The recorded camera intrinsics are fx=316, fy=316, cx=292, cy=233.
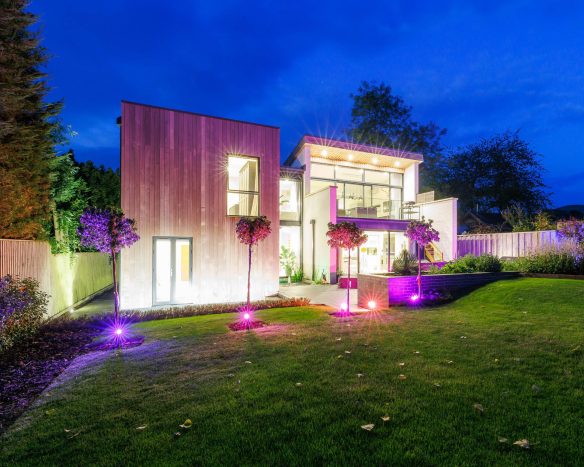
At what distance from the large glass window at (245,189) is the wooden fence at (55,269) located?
583 cm

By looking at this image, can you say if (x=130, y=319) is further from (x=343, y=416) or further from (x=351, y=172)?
(x=351, y=172)

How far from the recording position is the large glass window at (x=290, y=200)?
16859 mm

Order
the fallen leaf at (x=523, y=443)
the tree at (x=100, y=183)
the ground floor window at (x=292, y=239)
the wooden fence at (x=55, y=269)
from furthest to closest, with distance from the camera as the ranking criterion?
the tree at (x=100, y=183) < the ground floor window at (x=292, y=239) < the wooden fence at (x=55, y=269) < the fallen leaf at (x=523, y=443)

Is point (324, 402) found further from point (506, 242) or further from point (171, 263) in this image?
point (506, 242)

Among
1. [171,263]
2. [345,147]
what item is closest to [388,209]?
[345,147]

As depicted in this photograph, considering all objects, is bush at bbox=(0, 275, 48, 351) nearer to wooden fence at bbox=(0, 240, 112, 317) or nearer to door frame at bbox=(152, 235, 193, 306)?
wooden fence at bbox=(0, 240, 112, 317)

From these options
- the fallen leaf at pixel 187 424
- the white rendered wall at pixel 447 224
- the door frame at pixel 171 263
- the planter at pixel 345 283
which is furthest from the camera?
the white rendered wall at pixel 447 224

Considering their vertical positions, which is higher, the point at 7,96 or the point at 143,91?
the point at 143,91

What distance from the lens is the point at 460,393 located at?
3414mm

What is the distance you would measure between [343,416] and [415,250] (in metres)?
16.5

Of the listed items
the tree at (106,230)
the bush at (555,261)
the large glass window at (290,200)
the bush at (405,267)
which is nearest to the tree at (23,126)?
the tree at (106,230)

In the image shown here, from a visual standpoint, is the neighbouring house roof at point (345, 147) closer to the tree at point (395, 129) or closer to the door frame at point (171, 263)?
the door frame at point (171, 263)

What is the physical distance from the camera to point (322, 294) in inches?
478

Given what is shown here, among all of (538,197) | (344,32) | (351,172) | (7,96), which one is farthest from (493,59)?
(7,96)
